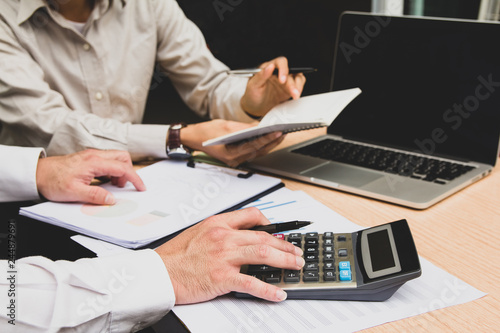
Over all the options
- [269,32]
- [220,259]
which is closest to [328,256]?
[220,259]

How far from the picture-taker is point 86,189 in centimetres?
83

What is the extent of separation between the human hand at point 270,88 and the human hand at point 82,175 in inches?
16.3

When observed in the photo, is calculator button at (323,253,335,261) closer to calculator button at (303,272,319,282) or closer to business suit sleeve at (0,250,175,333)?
calculator button at (303,272,319,282)

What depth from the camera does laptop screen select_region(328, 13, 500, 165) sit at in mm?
931

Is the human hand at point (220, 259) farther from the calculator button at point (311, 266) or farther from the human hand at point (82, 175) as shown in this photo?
the human hand at point (82, 175)

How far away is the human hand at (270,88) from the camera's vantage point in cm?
108

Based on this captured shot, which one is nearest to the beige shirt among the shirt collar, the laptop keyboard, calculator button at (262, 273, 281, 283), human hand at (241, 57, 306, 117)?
the shirt collar

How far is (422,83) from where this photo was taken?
3.33ft

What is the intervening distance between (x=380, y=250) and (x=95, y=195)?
519 mm

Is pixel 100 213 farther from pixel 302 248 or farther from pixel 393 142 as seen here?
pixel 393 142

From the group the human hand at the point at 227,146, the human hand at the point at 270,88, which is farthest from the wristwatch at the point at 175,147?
the human hand at the point at 270,88

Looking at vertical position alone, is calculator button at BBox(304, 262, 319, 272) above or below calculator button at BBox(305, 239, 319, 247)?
below

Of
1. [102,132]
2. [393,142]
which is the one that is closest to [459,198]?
[393,142]

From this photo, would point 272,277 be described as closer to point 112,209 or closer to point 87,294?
point 87,294
